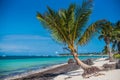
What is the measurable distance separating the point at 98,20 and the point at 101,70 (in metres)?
1.72

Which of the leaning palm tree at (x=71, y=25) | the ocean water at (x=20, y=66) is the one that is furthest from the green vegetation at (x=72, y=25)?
the ocean water at (x=20, y=66)

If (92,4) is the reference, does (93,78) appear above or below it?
below

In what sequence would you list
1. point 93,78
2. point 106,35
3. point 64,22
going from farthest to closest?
point 106,35
point 64,22
point 93,78

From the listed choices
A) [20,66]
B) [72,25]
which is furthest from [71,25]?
[20,66]

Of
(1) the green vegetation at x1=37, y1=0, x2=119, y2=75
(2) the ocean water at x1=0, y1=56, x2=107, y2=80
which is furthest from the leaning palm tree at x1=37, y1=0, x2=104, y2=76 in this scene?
(2) the ocean water at x1=0, y1=56, x2=107, y2=80

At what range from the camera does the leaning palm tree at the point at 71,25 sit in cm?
813

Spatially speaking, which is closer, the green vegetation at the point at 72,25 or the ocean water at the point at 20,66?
the green vegetation at the point at 72,25

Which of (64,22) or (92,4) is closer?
(92,4)

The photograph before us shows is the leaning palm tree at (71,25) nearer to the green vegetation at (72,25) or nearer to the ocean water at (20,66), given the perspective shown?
the green vegetation at (72,25)

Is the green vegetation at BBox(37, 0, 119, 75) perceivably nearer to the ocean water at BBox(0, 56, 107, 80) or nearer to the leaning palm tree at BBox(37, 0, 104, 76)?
the leaning palm tree at BBox(37, 0, 104, 76)

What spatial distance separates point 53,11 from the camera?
8.05 meters

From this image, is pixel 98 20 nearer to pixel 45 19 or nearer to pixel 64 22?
pixel 64 22

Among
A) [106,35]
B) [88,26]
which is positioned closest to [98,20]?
[88,26]

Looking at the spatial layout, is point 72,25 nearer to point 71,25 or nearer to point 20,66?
point 71,25
